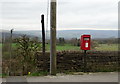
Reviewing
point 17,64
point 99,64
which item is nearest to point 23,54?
point 17,64

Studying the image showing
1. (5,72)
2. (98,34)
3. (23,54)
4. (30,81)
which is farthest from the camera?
(98,34)

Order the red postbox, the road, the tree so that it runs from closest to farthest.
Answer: the road < the red postbox < the tree

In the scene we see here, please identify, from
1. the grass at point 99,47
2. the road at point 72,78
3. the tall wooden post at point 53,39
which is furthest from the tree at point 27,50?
the road at point 72,78

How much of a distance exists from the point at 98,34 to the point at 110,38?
2.61 ft

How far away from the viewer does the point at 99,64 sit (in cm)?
954

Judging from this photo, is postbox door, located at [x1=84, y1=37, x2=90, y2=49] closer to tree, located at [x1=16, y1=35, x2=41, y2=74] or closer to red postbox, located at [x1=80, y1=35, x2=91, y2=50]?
red postbox, located at [x1=80, y1=35, x2=91, y2=50]

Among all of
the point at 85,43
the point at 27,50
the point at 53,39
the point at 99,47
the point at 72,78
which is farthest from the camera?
the point at 99,47

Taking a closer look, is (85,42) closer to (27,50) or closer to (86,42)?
(86,42)

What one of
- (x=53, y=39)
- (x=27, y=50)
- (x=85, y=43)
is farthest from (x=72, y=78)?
(x=27, y=50)

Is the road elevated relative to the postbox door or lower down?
lower down

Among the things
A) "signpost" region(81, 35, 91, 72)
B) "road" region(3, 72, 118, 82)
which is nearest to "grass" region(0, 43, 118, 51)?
"signpost" region(81, 35, 91, 72)

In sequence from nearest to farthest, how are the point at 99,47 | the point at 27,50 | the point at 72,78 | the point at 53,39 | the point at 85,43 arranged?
the point at 72,78 → the point at 53,39 → the point at 85,43 → the point at 27,50 → the point at 99,47

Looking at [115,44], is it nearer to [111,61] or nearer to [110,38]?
[110,38]

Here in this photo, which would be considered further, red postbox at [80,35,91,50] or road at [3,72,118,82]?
red postbox at [80,35,91,50]
